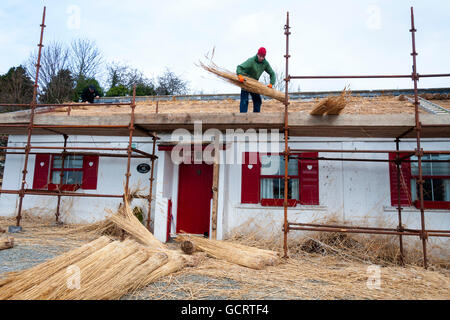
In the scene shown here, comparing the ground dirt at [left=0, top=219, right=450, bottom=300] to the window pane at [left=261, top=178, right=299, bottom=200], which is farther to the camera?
the window pane at [left=261, top=178, right=299, bottom=200]

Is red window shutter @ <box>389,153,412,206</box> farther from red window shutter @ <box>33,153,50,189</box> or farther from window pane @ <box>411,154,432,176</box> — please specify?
red window shutter @ <box>33,153,50,189</box>

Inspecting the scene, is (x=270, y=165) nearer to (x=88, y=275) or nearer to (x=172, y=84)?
(x=88, y=275)

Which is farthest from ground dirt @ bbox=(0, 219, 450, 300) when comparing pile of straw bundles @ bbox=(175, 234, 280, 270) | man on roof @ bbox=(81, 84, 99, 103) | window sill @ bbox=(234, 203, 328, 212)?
man on roof @ bbox=(81, 84, 99, 103)

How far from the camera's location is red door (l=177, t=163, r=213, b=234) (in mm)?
7781

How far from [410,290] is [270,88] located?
147 inches

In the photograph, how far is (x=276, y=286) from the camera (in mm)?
3938

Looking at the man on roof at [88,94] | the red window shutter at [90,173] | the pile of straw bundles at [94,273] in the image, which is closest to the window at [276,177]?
the pile of straw bundles at [94,273]

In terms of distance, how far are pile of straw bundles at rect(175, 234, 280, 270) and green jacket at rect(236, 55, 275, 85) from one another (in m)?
3.12

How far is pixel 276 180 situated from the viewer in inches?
286

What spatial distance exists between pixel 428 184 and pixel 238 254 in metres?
4.53

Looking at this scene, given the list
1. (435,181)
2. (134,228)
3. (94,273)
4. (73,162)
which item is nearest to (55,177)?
(73,162)

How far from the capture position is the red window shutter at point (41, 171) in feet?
27.0

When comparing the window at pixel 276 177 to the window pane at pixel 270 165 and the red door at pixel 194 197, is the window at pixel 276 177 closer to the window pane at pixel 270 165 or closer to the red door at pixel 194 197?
the window pane at pixel 270 165
